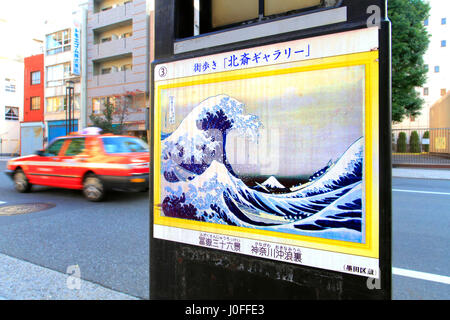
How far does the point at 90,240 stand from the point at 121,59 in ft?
97.2

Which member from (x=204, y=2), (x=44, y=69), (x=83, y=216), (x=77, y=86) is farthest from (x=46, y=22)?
(x=204, y=2)

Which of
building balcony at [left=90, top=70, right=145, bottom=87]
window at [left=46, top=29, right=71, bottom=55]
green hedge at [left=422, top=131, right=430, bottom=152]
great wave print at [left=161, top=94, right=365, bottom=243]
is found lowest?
great wave print at [left=161, top=94, right=365, bottom=243]

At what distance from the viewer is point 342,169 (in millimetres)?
1512

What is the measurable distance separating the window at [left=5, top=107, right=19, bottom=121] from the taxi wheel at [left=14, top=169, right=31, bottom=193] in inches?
1542

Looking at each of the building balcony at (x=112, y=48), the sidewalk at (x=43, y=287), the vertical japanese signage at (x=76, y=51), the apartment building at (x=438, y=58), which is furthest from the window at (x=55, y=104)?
the apartment building at (x=438, y=58)

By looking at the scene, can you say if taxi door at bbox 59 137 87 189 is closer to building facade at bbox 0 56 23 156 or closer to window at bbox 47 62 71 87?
window at bbox 47 62 71 87

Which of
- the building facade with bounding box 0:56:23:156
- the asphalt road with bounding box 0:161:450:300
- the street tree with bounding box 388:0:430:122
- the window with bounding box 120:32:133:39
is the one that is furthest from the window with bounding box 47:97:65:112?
the street tree with bounding box 388:0:430:122

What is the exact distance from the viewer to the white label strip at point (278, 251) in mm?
1483

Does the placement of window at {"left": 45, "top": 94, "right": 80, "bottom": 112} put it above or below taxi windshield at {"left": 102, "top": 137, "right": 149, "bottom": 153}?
above

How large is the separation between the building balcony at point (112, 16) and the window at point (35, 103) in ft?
41.7

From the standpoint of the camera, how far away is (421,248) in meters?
4.35

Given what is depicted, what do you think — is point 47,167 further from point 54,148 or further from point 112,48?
point 112,48

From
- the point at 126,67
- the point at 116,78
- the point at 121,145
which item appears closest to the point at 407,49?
the point at 121,145

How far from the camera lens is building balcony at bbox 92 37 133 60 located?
28831 mm
